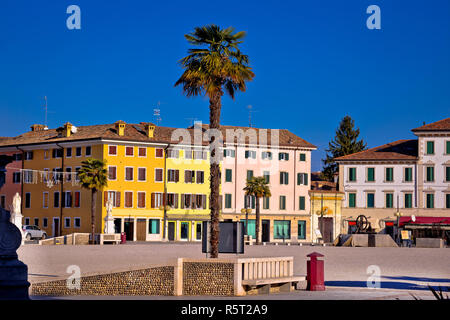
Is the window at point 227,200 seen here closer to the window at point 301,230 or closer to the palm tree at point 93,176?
the window at point 301,230

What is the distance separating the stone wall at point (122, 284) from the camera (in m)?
19.6

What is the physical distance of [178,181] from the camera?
86188 mm

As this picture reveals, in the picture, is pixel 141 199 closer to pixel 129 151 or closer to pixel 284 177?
pixel 129 151

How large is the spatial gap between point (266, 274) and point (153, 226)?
63164 millimetres

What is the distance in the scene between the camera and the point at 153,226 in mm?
83188

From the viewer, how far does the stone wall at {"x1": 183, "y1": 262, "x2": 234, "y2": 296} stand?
63.6ft

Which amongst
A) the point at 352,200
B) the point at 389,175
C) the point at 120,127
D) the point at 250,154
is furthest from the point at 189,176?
the point at 389,175

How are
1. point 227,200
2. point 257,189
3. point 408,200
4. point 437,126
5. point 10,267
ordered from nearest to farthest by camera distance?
point 10,267, point 257,189, point 437,126, point 408,200, point 227,200

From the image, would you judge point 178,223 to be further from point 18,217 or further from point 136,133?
point 18,217

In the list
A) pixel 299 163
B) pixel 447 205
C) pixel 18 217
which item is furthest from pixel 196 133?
pixel 18 217

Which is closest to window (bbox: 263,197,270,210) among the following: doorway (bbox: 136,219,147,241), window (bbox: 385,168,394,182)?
window (bbox: 385,168,394,182)

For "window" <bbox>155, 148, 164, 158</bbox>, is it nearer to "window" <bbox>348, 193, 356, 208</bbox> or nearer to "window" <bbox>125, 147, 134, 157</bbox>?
"window" <bbox>125, 147, 134, 157</bbox>
